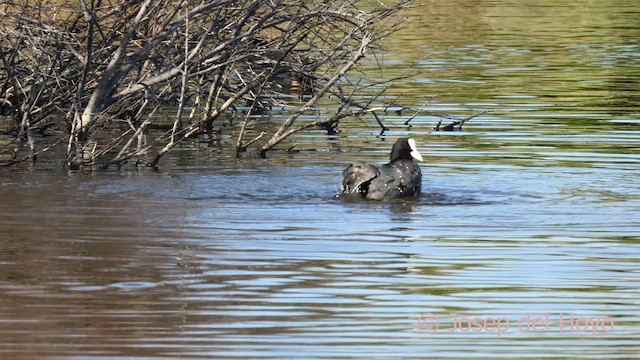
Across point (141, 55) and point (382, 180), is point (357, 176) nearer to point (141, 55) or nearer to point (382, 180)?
point (382, 180)

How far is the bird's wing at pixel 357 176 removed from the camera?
13.3m

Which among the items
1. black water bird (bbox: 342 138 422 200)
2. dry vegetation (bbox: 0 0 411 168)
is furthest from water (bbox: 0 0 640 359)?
dry vegetation (bbox: 0 0 411 168)

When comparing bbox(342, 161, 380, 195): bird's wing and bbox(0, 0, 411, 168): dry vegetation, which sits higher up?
bbox(0, 0, 411, 168): dry vegetation

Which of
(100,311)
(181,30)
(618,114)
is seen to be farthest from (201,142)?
(100,311)

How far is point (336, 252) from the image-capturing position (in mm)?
10594

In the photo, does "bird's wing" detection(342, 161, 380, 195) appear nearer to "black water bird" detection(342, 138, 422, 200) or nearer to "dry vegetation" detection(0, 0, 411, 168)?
"black water bird" detection(342, 138, 422, 200)

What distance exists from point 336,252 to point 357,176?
2.79 meters

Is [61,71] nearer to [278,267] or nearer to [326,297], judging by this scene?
[278,267]

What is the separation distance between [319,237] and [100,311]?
9.79ft

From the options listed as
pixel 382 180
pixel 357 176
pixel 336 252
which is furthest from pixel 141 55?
pixel 336 252

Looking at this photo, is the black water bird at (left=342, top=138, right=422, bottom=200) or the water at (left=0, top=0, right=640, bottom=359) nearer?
the water at (left=0, top=0, right=640, bottom=359)

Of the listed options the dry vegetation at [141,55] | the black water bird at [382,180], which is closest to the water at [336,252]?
the black water bird at [382,180]

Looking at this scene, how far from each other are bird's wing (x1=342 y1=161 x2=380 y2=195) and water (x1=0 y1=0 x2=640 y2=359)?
0.24 meters

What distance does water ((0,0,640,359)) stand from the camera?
800 cm
